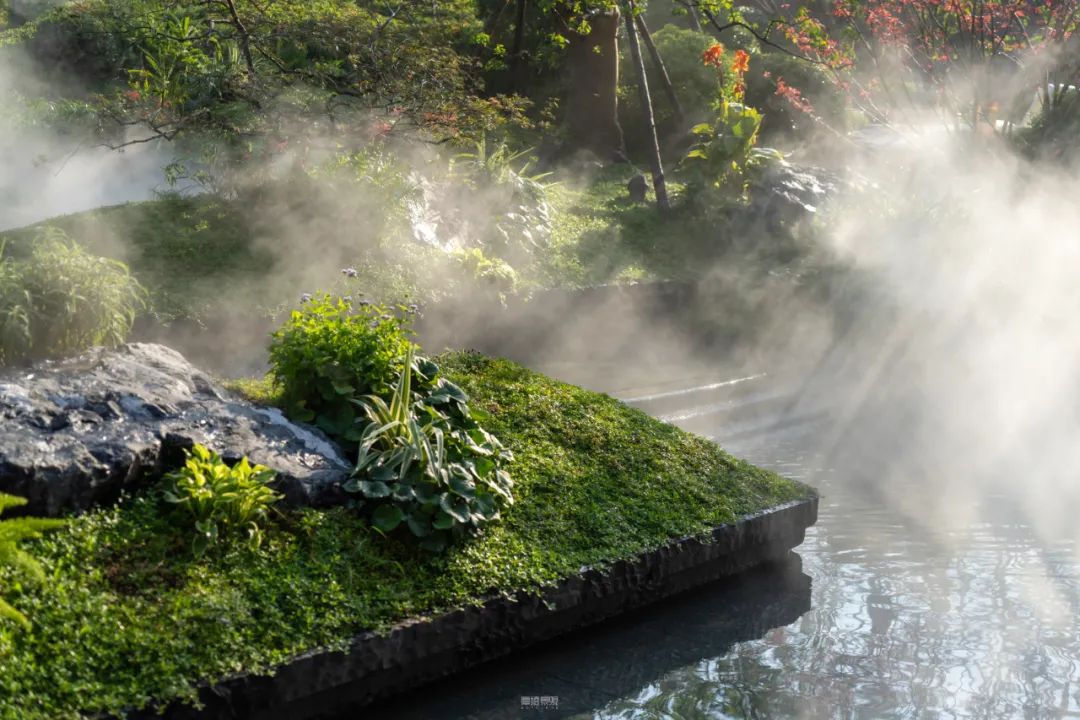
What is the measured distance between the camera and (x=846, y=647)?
5352mm

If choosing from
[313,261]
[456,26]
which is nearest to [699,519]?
[313,261]

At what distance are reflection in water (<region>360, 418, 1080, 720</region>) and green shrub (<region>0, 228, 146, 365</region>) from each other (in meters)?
2.75

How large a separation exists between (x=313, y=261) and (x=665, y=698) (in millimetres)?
6307

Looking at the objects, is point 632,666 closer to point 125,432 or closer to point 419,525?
point 419,525

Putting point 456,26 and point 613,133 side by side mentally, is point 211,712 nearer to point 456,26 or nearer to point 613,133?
point 456,26

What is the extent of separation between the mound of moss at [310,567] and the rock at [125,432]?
0.17 m

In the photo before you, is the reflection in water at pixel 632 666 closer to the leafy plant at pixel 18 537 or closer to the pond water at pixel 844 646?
the pond water at pixel 844 646

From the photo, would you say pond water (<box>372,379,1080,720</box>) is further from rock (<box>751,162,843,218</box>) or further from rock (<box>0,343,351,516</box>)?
rock (<box>751,162,843,218</box>)

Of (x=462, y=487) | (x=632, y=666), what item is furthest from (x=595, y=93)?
(x=632, y=666)

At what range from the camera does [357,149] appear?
10.8m

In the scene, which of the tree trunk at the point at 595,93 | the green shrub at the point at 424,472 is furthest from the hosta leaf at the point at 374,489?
the tree trunk at the point at 595,93

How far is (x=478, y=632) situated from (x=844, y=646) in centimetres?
192

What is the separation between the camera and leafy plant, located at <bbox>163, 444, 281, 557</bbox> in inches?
184

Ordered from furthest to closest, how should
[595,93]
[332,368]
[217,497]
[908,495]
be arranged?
[595,93] < [908,495] < [332,368] < [217,497]
